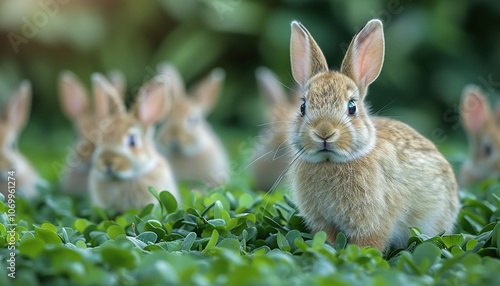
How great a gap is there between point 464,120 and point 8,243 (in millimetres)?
3380

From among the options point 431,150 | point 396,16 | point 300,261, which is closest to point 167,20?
point 396,16

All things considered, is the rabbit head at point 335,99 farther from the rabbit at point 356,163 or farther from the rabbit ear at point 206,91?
the rabbit ear at point 206,91

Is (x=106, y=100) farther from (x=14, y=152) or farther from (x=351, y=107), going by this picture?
(x=351, y=107)

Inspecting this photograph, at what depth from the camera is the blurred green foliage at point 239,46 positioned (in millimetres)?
8148

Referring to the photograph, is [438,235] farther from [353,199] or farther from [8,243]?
[8,243]

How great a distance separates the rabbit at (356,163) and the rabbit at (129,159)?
1288 millimetres

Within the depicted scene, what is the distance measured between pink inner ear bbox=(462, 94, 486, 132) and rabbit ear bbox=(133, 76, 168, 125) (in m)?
1.95

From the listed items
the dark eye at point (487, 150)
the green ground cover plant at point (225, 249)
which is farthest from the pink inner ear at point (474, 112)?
the green ground cover plant at point (225, 249)

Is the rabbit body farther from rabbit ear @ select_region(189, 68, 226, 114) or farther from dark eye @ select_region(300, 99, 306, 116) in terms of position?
rabbit ear @ select_region(189, 68, 226, 114)

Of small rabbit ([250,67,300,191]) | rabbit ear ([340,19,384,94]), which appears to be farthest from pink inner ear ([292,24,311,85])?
small rabbit ([250,67,300,191])

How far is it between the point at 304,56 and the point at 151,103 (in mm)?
1520

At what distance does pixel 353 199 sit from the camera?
3.42 metres

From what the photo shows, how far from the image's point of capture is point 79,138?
589cm

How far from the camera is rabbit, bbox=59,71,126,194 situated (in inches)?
221
